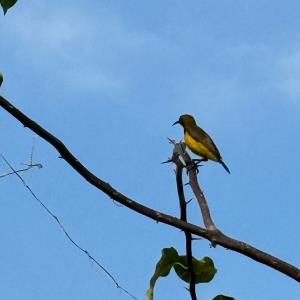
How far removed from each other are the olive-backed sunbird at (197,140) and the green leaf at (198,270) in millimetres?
4876

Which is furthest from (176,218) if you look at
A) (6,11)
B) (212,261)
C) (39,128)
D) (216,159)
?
(216,159)

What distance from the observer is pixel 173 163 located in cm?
188

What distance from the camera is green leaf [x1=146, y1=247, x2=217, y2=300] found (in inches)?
62.7

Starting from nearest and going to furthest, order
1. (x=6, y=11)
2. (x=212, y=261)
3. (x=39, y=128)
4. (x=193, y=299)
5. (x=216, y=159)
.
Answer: (x=39, y=128), (x=6, y=11), (x=193, y=299), (x=212, y=261), (x=216, y=159)

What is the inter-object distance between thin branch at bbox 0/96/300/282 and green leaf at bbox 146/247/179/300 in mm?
130

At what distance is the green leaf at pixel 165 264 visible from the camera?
1586 millimetres

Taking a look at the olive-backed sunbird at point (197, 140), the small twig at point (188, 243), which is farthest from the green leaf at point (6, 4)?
the olive-backed sunbird at point (197, 140)

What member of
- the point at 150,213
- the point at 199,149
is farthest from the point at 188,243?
the point at 199,149

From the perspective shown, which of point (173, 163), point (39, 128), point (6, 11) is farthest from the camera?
point (173, 163)

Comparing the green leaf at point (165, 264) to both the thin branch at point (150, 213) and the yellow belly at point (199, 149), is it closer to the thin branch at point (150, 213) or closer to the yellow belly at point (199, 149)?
the thin branch at point (150, 213)

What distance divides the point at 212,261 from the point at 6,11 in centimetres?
62

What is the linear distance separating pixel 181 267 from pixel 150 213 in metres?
0.22

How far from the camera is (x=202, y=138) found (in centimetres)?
665

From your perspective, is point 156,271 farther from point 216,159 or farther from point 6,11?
point 216,159
